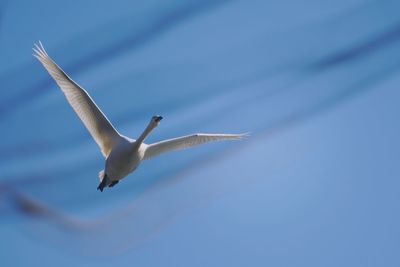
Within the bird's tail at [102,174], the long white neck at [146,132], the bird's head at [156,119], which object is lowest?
the bird's tail at [102,174]

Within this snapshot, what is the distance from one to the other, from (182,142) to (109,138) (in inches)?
37.3

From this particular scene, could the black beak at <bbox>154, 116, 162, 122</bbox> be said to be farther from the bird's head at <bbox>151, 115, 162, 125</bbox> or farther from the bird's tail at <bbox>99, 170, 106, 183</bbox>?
the bird's tail at <bbox>99, 170, 106, 183</bbox>

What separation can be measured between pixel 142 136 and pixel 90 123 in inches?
27.9

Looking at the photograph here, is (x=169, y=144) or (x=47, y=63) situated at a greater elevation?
(x=47, y=63)

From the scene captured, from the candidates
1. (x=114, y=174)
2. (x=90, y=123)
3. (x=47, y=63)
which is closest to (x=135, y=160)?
(x=114, y=174)

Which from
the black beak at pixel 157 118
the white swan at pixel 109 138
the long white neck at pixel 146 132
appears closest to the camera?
the white swan at pixel 109 138

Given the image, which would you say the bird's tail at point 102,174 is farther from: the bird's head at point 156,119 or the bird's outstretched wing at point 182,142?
the bird's head at point 156,119

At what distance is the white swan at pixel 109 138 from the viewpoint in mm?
9305

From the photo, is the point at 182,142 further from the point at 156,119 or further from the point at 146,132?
the point at 146,132

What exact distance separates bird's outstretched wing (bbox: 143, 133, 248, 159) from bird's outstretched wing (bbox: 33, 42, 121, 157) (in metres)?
0.47

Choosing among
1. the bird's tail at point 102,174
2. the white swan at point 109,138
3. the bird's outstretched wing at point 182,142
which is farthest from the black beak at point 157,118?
the bird's tail at point 102,174

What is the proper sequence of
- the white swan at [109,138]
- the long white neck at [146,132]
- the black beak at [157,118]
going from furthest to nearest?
the black beak at [157,118]
the long white neck at [146,132]
the white swan at [109,138]

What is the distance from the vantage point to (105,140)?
10008 mm

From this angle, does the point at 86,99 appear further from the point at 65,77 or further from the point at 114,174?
the point at 114,174
